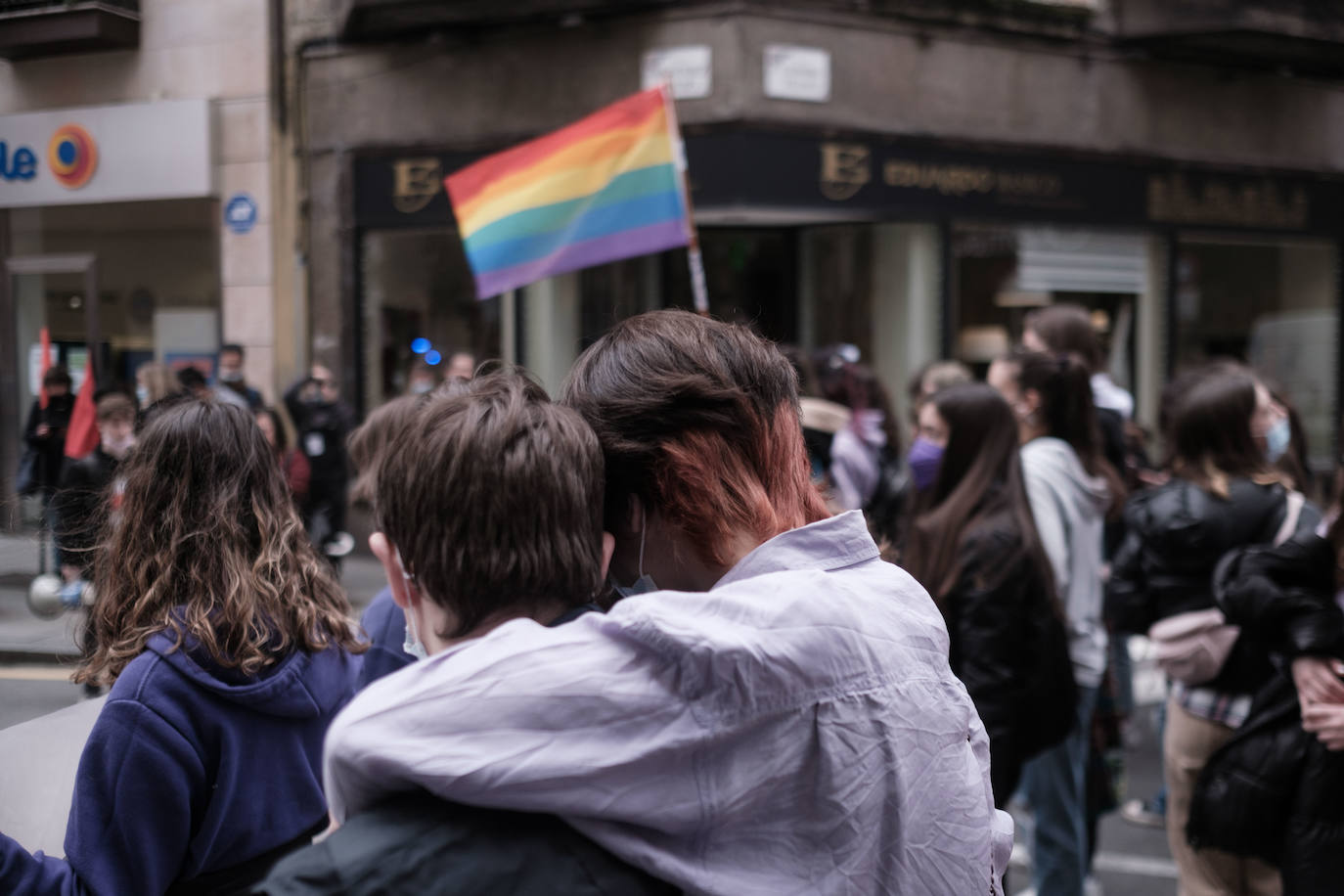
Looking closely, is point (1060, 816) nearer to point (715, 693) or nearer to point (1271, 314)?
point (715, 693)

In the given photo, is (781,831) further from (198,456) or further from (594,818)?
(198,456)

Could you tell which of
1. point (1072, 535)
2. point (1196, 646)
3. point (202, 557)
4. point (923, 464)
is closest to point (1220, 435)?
point (1072, 535)

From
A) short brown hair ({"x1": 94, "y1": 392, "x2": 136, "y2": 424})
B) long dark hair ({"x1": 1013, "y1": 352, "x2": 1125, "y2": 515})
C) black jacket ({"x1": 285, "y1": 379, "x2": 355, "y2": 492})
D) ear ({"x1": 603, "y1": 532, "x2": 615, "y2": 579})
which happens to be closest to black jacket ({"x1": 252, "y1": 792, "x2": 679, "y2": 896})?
ear ({"x1": 603, "y1": 532, "x2": 615, "y2": 579})

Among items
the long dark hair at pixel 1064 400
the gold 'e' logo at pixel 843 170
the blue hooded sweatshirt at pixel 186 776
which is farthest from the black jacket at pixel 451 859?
the gold 'e' logo at pixel 843 170

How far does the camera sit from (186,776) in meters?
1.91

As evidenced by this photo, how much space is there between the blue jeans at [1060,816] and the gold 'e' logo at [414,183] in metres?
8.21

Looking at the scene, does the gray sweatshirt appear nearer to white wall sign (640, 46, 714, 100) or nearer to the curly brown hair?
the curly brown hair

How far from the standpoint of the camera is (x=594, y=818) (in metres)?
1.15

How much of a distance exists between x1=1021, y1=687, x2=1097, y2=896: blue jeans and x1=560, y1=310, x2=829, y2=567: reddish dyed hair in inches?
112

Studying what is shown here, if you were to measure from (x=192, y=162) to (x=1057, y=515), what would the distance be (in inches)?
180

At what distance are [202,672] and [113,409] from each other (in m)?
0.57

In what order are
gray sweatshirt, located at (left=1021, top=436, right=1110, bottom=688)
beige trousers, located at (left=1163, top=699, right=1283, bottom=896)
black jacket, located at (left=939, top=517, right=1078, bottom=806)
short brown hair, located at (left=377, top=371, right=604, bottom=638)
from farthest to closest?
gray sweatshirt, located at (left=1021, top=436, right=1110, bottom=688), black jacket, located at (left=939, top=517, right=1078, bottom=806), beige trousers, located at (left=1163, top=699, right=1283, bottom=896), short brown hair, located at (left=377, top=371, right=604, bottom=638)

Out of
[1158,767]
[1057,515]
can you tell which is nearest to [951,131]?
[1158,767]

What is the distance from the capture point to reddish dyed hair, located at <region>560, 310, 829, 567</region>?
1439mm
